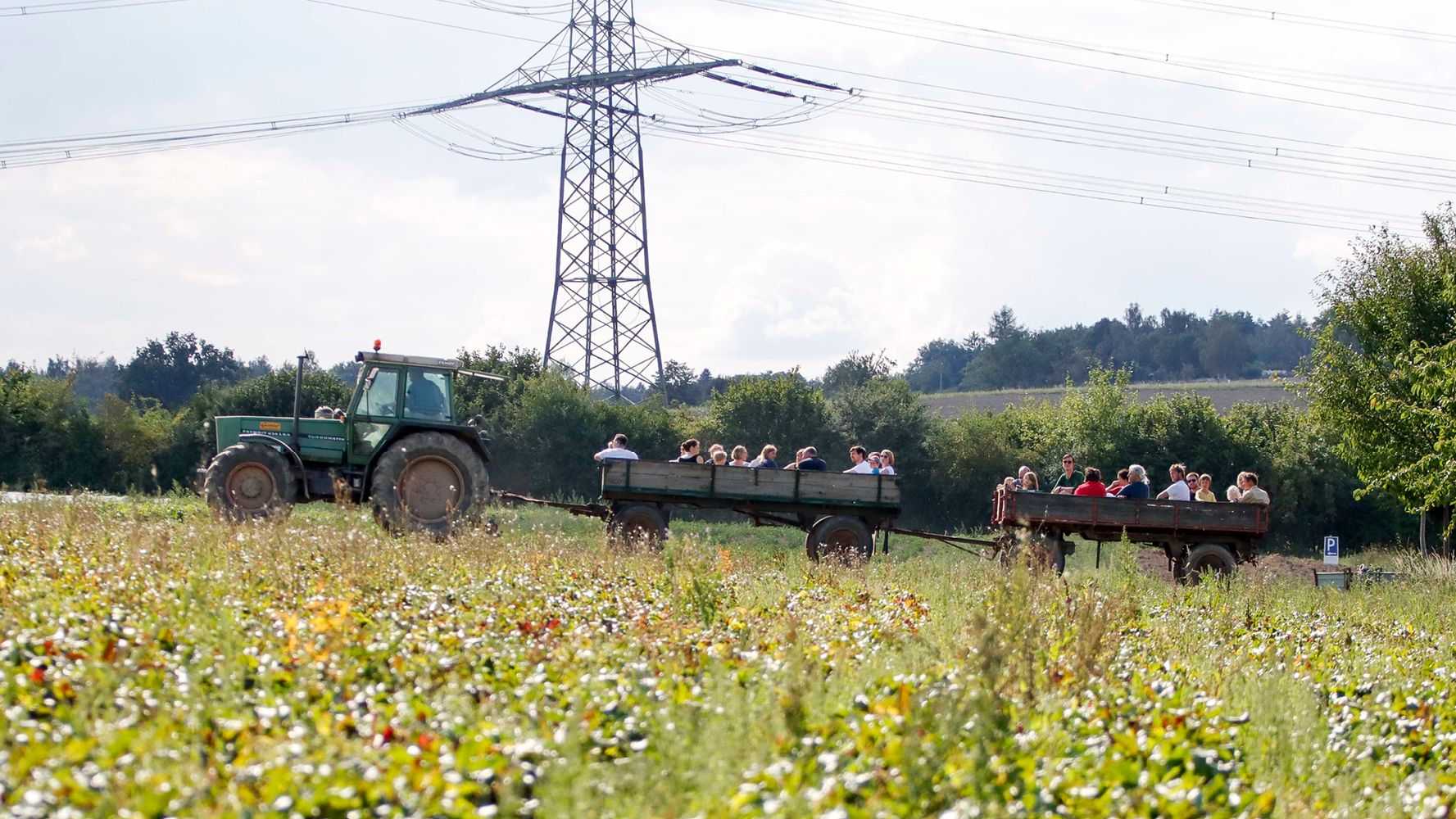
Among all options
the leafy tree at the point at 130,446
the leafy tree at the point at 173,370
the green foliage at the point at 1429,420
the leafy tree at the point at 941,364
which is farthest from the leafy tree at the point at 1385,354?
the leafy tree at the point at 941,364

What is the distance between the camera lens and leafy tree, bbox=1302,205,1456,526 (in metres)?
24.6

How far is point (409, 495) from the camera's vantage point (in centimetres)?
A: 1552

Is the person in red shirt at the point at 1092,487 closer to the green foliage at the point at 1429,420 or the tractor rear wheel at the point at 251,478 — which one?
the green foliage at the point at 1429,420

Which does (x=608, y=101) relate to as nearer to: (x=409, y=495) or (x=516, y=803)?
(x=409, y=495)

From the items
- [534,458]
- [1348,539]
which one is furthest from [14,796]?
[1348,539]

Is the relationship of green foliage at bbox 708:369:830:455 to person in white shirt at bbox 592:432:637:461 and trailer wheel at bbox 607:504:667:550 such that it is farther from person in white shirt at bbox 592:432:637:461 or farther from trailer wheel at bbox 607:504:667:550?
trailer wheel at bbox 607:504:667:550

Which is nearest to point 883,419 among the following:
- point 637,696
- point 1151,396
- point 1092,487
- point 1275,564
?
point 1275,564

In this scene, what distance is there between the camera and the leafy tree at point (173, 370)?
64812 millimetres

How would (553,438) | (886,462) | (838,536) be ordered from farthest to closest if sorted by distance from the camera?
(553,438) < (886,462) < (838,536)

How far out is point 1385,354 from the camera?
26.4 m

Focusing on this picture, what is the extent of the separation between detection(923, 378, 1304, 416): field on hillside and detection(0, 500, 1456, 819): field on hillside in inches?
2058

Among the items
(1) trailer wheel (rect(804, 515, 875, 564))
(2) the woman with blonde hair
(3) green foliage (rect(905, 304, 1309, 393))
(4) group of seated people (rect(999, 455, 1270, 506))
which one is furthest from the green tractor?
(3) green foliage (rect(905, 304, 1309, 393))

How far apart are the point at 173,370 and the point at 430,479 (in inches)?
2193

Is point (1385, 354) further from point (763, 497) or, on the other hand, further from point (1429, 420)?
point (763, 497)
